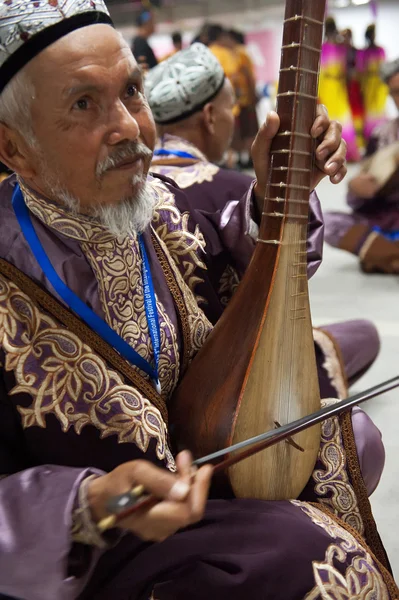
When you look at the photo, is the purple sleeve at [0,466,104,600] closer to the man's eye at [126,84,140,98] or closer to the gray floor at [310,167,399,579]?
the man's eye at [126,84,140,98]

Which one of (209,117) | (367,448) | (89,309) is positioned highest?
(209,117)

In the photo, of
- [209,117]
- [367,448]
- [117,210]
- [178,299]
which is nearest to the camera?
[117,210]

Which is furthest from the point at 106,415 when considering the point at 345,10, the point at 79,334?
the point at 345,10

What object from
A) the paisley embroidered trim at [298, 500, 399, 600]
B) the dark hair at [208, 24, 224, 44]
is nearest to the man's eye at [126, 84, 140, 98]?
the paisley embroidered trim at [298, 500, 399, 600]

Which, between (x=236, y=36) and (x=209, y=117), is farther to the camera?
(x=236, y=36)

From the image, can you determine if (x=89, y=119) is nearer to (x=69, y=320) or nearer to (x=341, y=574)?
(x=69, y=320)

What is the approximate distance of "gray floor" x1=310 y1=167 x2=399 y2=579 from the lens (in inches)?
70.2

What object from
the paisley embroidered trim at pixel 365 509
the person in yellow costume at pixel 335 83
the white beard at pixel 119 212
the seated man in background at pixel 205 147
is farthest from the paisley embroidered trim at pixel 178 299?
the person in yellow costume at pixel 335 83

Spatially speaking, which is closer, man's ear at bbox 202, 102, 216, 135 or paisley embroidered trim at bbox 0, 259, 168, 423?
paisley embroidered trim at bbox 0, 259, 168, 423

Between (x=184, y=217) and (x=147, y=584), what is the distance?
0.65 metres

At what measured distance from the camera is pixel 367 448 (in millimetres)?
1392

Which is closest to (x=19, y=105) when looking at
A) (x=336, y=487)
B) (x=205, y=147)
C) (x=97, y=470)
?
A: (x=97, y=470)

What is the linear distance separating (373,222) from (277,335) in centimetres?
301

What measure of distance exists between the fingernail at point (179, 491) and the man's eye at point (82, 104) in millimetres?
564
